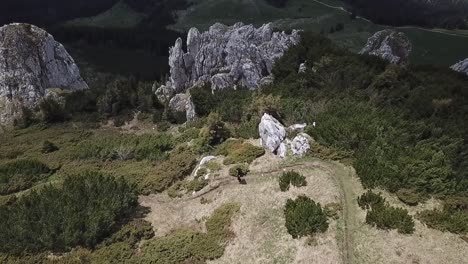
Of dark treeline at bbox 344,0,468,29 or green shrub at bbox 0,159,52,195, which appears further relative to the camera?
dark treeline at bbox 344,0,468,29

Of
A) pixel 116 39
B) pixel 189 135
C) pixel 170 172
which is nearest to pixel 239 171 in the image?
pixel 170 172

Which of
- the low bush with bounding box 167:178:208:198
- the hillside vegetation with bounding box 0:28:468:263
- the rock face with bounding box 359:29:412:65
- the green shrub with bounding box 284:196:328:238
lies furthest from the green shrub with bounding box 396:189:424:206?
the rock face with bounding box 359:29:412:65

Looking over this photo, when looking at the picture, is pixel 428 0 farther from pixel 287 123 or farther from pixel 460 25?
pixel 287 123

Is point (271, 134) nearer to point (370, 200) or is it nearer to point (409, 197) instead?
point (370, 200)

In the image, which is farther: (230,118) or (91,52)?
(91,52)

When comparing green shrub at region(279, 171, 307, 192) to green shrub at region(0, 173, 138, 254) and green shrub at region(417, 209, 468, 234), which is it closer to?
green shrub at region(417, 209, 468, 234)

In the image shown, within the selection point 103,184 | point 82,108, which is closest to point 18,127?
point 82,108

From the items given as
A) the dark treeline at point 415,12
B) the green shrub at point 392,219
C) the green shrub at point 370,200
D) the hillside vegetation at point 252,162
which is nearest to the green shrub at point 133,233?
the hillside vegetation at point 252,162
